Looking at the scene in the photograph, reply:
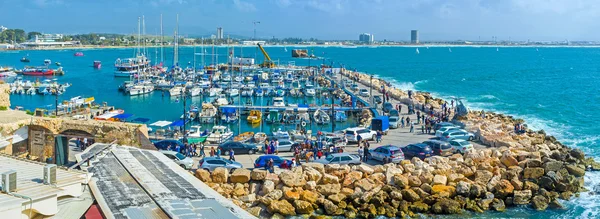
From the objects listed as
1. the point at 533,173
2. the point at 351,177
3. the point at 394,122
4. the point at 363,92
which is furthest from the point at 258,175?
the point at 363,92

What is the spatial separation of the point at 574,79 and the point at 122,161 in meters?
95.2

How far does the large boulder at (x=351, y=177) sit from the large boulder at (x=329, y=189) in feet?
1.78

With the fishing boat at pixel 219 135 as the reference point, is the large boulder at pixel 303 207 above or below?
below

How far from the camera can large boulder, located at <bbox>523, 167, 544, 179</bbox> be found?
25.4 meters

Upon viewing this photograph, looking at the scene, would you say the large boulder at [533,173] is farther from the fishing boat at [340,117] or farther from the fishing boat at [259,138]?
the fishing boat at [340,117]

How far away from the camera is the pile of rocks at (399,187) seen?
21.4m

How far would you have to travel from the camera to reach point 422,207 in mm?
21734

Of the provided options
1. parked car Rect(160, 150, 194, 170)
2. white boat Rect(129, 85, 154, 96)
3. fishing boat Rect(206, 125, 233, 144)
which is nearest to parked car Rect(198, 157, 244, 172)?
parked car Rect(160, 150, 194, 170)

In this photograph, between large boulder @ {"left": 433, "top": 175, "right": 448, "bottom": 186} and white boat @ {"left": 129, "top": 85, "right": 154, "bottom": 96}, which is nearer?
large boulder @ {"left": 433, "top": 175, "right": 448, "bottom": 186}

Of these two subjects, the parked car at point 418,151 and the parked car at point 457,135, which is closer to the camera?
the parked car at point 418,151

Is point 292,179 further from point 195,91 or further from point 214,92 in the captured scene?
point 195,91

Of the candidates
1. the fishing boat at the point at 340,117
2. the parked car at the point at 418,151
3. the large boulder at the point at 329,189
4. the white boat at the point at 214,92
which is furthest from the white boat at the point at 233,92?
the large boulder at the point at 329,189

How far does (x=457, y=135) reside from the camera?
3284 cm

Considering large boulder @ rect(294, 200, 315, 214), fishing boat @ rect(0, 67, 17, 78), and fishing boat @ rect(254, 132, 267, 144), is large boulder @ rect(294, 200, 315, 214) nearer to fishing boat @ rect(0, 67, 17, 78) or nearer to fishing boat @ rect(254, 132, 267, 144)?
fishing boat @ rect(254, 132, 267, 144)
